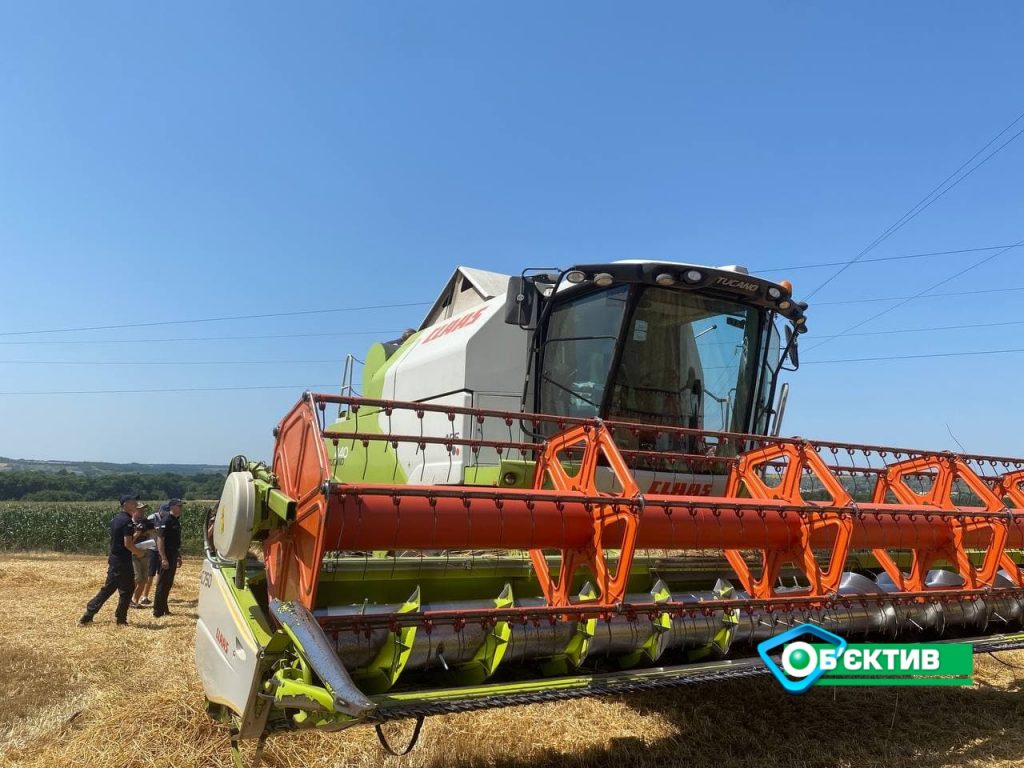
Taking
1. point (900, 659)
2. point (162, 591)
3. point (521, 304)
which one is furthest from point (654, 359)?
point (162, 591)

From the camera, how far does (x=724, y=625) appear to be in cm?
295

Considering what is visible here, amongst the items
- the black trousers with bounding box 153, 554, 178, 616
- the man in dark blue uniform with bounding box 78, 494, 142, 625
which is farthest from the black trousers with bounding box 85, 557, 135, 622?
the black trousers with bounding box 153, 554, 178, 616

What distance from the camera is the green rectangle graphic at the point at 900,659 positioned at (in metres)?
3.24

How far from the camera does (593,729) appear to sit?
3398 mm

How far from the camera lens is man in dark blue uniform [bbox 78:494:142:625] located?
6578 millimetres

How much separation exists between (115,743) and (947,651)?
12.4 ft

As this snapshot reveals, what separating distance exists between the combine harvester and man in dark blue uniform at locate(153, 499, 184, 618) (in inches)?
134

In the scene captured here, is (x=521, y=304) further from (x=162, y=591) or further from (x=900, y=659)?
(x=162, y=591)

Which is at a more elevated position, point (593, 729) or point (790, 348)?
point (790, 348)

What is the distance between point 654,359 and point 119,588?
5406 mm

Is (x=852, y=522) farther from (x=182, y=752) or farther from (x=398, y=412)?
(x=398, y=412)

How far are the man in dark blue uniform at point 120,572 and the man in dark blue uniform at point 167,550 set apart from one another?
0.36 m

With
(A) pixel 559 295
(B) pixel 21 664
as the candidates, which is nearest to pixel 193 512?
(B) pixel 21 664

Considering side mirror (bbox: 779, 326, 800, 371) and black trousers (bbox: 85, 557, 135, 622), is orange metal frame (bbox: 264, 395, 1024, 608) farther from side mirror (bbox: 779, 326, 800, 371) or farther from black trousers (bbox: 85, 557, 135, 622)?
black trousers (bbox: 85, 557, 135, 622)
